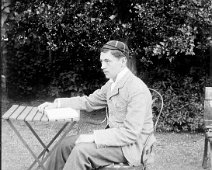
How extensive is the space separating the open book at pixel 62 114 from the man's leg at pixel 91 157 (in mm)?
397

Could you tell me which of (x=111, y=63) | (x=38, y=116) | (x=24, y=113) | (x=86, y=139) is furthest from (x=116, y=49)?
(x=24, y=113)

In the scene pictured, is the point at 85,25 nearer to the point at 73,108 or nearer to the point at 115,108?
the point at 73,108

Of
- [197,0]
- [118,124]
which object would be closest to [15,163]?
[118,124]

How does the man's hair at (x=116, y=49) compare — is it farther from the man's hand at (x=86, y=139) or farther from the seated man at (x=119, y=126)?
the man's hand at (x=86, y=139)

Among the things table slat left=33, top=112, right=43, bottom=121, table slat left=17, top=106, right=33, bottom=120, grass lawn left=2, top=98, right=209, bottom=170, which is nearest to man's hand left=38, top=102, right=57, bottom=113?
table slat left=33, top=112, right=43, bottom=121

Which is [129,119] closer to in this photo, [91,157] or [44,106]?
[91,157]

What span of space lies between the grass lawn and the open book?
5.47 feet

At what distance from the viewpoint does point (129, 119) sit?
133 inches

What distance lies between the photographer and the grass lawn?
562 centimetres

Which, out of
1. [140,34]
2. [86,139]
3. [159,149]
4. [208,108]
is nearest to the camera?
[86,139]

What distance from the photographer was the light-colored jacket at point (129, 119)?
133 inches

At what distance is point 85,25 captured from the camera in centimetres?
732

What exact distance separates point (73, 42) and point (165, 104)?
209cm

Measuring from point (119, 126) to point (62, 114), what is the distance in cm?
58
